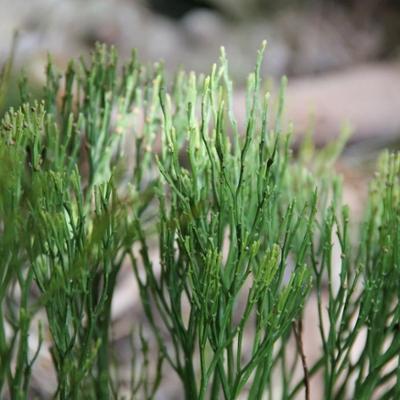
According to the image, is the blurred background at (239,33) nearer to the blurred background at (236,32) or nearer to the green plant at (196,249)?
the blurred background at (236,32)

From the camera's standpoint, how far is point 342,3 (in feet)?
15.7

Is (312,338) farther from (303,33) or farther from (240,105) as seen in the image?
(303,33)

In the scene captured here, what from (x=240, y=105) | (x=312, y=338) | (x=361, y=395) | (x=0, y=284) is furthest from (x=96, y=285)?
(x=240, y=105)

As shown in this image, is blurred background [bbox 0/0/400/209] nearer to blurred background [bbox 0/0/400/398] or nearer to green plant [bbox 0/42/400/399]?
blurred background [bbox 0/0/400/398]

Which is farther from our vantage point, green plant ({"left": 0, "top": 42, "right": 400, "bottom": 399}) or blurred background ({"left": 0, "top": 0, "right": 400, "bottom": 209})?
blurred background ({"left": 0, "top": 0, "right": 400, "bottom": 209})

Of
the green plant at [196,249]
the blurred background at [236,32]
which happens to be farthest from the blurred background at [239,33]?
the green plant at [196,249]

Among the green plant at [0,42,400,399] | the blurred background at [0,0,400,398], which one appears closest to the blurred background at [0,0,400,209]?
the blurred background at [0,0,400,398]

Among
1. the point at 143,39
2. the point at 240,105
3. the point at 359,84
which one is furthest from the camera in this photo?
the point at 143,39

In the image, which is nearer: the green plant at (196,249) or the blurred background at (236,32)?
the green plant at (196,249)

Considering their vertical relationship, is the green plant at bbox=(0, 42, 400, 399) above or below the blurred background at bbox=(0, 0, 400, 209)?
below

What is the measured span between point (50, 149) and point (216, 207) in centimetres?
23

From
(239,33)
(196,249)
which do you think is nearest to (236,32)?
(239,33)

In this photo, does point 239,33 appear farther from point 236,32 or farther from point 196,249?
point 196,249

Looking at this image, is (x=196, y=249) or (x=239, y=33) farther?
(x=239, y=33)
